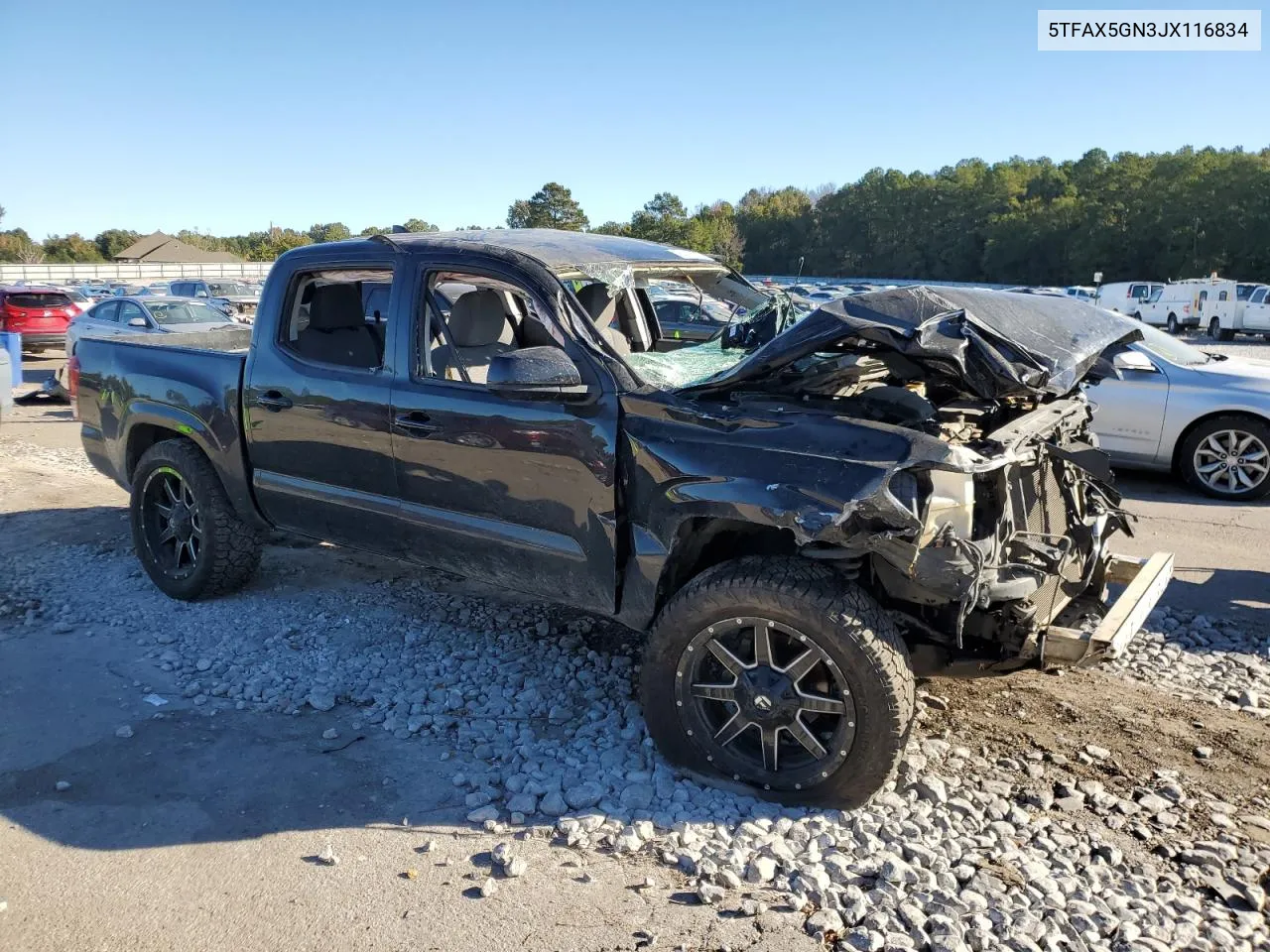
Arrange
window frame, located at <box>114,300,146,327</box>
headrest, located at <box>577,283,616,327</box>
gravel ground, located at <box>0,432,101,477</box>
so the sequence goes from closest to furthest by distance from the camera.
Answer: headrest, located at <box>577,283,616,327</box> < gravel ground, located at <box>0,432,101,477</box> < window frame, located at <box>114,300,146,327</box>

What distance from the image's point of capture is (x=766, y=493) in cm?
337

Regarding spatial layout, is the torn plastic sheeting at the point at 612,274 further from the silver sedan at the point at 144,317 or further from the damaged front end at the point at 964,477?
the silver sedan at the point at 144,317

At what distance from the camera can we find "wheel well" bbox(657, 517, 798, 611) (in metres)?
3.67

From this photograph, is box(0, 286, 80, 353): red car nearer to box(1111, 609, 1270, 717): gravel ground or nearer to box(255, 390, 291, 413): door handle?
box(255, 390, 291, 413): door handle

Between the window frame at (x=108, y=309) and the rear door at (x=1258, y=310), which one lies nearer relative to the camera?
the window frame at (x=108, y=309)

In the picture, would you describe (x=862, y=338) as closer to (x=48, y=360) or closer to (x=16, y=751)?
(x=16, y=751)

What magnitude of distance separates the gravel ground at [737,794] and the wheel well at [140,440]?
807mm

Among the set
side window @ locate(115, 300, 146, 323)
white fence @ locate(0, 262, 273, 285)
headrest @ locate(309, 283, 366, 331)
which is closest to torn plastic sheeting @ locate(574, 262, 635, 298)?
headrest @ locate(309, 283, 366, 331)

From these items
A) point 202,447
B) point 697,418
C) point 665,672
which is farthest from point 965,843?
point 202,447

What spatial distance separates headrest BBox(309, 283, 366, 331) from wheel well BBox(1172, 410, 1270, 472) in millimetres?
7273

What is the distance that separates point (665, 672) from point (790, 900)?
3.09 feet

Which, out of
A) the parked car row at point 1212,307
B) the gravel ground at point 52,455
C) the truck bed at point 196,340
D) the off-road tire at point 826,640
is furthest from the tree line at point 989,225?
the off-road tire at point 826,640

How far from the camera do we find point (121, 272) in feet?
196

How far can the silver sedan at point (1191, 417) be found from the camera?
330 inches
